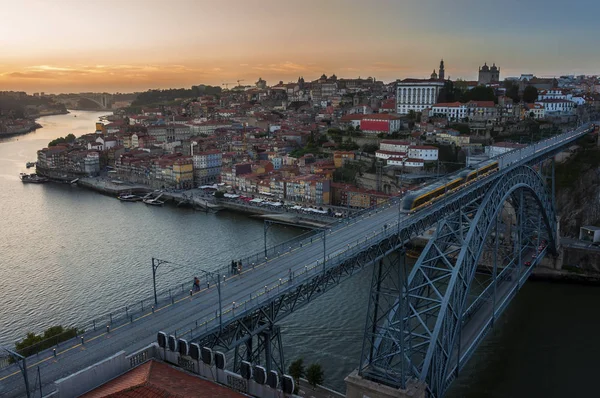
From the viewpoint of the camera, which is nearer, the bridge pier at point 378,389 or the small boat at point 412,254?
the bridge pier at point 378,389

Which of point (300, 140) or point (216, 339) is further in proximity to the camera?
point (300, 140)

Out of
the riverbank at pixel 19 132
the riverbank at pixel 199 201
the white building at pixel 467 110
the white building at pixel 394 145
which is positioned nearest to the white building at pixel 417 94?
the white building at pixel 467 110

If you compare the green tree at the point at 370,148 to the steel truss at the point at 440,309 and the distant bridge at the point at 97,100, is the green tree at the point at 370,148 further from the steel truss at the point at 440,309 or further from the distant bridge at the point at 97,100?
the distant bridge at the point at 97,100

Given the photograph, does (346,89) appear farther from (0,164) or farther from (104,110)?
(104,110)

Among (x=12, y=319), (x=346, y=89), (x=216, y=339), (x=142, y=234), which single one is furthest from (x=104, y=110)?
(x=216, y=339)

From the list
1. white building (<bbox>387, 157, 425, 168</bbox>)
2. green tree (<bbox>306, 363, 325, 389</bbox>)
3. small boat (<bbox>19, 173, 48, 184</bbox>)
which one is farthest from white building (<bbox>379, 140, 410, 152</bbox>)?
small boat (<bbox>19, 173, 48, 184</bbox>)

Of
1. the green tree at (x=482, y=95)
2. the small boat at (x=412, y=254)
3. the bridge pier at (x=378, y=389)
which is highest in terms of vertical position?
the green tree at (x=482, y=95)
